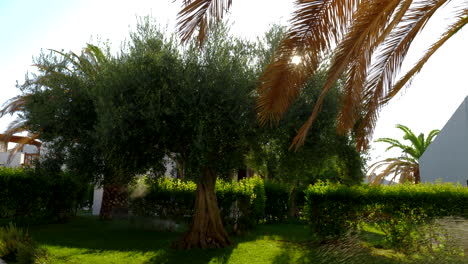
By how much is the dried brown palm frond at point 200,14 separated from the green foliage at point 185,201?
31.3ft

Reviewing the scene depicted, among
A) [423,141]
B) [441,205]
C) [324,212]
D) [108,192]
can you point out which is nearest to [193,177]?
[324,212]

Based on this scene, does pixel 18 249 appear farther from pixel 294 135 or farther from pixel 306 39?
pixel 306 39

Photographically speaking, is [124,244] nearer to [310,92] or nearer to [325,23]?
[310,92]

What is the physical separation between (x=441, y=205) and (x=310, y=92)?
4799 mm

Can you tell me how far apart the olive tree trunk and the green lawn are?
39cm

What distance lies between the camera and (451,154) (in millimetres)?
17516

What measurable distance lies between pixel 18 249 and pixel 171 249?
12.4 ft

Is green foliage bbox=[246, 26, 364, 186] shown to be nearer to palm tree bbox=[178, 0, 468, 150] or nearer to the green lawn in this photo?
the green lawn

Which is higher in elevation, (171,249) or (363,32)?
(363,32)

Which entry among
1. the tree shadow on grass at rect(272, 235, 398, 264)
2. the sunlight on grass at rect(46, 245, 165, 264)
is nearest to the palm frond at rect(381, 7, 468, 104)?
the tree shadow on grass at rect(272, 235, 398, 264)

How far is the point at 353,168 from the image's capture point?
1222 cm

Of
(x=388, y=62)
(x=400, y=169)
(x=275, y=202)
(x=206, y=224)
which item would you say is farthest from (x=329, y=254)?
(x=400, y=169)

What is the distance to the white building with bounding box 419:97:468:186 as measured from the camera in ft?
55.2

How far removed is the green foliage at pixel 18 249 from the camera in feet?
26.6
